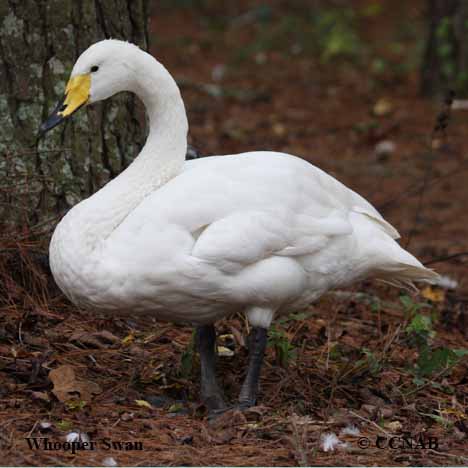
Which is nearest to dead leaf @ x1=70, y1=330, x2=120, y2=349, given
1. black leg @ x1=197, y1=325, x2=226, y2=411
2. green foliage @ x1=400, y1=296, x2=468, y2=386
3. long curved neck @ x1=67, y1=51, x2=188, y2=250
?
black leg @ x1=197, y1=325, x2=226, y2=411

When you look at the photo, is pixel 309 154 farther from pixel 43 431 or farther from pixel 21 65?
pixel 43 431

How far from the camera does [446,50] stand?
10.1 metres

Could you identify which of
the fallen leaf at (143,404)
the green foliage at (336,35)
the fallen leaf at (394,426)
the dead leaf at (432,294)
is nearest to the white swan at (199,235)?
the fallen leaf at (143,404)

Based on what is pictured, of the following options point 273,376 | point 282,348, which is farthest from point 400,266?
point 273,376

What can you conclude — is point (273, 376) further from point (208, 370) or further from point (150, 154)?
point (150, 154)

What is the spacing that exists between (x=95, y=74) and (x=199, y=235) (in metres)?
0.81

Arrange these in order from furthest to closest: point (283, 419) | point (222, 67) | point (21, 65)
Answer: point (222, 67), point (21, 65), point (283, 419)

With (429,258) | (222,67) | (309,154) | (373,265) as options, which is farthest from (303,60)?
(373,265)

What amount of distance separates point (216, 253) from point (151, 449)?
765mm

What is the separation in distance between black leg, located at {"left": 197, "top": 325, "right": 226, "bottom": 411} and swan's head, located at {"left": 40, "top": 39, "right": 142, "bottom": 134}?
1101 mm

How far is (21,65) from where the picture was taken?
15.9 ft

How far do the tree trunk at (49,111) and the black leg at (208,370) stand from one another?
106 centimetres

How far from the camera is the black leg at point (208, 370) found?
13.6ft

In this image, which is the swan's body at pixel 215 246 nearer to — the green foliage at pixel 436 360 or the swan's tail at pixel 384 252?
the swan's tail at pixel 384 252
